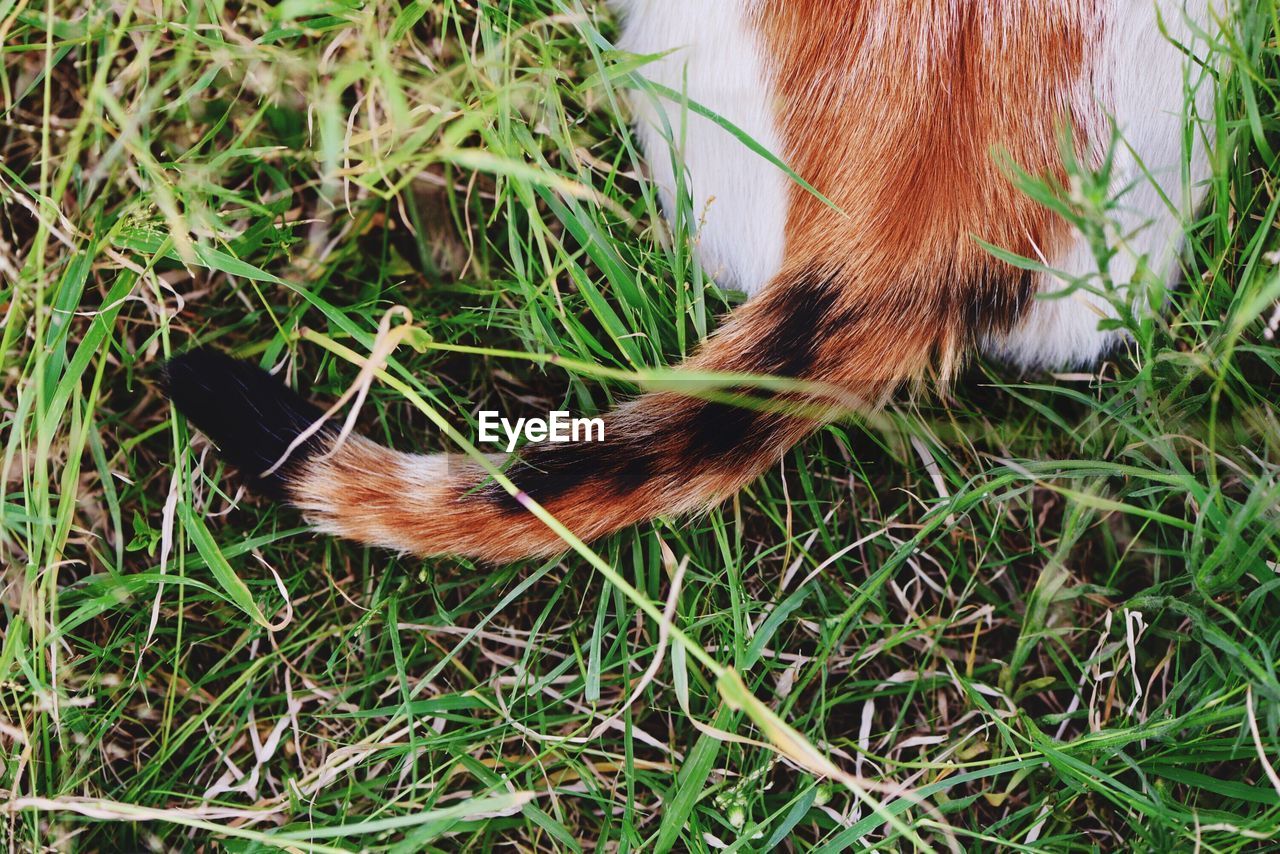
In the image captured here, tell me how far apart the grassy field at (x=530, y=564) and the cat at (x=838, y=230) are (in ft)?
0.33

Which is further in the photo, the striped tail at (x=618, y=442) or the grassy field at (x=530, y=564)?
the grassy field at (x=530, y=564)

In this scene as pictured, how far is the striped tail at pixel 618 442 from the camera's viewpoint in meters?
1.05

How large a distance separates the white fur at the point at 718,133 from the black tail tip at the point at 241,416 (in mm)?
572

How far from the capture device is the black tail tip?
3.58 feet

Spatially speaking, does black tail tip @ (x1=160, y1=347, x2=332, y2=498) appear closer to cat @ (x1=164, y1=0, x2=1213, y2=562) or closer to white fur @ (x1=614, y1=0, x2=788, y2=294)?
cat @ (x1=164, y1=0, x2=1213, y2=562)

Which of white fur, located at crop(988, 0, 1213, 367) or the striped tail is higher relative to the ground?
white fur, located at crop(988, 0, 1213, 367)

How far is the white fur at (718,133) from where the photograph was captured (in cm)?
108

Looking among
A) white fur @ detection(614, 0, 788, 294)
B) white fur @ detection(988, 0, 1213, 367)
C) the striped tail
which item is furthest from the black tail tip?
white fur @ detection(988, 0, 1213, 367)

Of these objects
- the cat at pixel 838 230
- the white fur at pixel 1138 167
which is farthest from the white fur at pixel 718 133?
the white fur at pixel 1138 167

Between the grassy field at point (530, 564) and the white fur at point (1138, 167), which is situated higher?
the white fur at point (1138, 167)

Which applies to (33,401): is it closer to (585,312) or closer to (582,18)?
(585,312)

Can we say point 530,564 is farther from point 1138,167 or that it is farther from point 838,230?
point 1138,167

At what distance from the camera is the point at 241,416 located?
1093 mm

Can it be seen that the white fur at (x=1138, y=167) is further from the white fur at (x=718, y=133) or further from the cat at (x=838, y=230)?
the white fur at (x=718, y=133)
